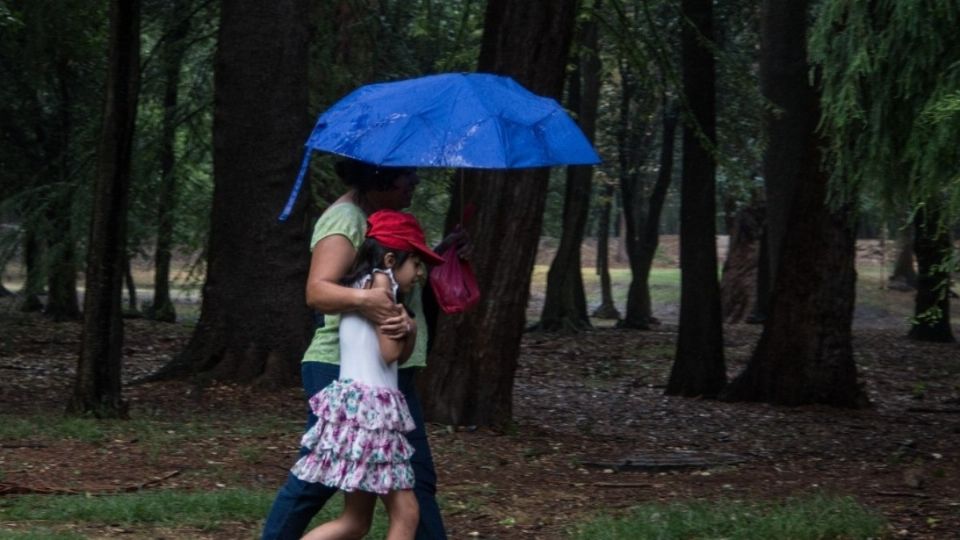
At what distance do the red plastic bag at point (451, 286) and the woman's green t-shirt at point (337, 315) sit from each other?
0.10 meters

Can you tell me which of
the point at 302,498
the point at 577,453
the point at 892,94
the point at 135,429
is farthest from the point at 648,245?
the point at 302,498

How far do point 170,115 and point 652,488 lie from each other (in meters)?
9.70

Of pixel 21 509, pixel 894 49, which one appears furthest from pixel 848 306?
pixel 21 509

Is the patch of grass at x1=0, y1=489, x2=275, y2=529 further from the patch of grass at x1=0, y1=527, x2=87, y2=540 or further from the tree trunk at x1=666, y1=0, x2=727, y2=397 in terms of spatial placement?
the tree trunk at x1=666, y1=0, x2=727, y2=397

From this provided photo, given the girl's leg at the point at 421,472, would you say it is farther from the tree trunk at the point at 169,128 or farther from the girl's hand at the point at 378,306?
the tree trunk at the point at 169,128

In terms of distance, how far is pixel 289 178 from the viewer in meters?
13.4

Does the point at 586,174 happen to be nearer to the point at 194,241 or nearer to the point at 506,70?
the point at 194,241

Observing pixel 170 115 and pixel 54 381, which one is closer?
pixel 54 381

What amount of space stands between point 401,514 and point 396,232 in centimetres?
107

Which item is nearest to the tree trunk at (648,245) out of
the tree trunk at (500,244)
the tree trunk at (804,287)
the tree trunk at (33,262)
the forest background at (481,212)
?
the forest background at (481,212)

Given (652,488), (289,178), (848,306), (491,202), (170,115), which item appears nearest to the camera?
(652,488)

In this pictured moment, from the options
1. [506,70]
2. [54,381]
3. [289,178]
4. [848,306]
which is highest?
[506,70]

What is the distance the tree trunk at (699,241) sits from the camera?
17203 millimetres

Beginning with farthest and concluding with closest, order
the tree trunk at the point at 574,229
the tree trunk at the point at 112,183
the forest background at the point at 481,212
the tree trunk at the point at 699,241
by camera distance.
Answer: the tree trunk at the point at 574,229
the tree trunk at the point at 699,241
the tree trunk at the point at 112,183
the forest background at the point at 481,212
